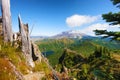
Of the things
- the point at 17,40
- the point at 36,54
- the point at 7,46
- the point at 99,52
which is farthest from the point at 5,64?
the point at 99,52

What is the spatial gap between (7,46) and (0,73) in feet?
18.6

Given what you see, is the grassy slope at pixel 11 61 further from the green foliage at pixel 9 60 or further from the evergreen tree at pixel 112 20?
the evergreen tree at pixel 112 20

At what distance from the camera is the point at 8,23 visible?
21.8 meters

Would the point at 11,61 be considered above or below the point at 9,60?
below

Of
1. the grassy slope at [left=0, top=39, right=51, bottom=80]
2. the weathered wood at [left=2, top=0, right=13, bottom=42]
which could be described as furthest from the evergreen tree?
the weathered wood at [left=2, top=0, right=13, bottom=42]

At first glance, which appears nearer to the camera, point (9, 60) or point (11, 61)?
point (9, 60)

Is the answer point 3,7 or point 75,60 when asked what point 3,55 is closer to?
point 3,7

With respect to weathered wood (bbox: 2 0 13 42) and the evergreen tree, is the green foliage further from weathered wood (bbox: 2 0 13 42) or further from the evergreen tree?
the evergreen tree

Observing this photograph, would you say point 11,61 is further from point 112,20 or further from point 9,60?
point 112,20

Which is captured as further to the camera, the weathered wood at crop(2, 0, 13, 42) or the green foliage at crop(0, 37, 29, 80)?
the weathered wood at crop(2, 0, 13, 42)

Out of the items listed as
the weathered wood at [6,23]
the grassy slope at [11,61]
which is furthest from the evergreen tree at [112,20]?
the weathered wood at [6,23]

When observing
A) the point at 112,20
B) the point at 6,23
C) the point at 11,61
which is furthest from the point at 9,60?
the point at 112,20

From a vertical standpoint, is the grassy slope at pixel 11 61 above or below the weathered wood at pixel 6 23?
below

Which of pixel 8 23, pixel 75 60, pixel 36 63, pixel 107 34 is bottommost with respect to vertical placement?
pixel 75 60
